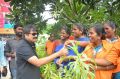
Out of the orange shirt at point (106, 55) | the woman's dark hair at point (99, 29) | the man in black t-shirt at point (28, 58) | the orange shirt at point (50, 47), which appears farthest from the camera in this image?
the orange shirt at point (50, 47)

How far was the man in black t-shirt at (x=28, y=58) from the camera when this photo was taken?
5.93m

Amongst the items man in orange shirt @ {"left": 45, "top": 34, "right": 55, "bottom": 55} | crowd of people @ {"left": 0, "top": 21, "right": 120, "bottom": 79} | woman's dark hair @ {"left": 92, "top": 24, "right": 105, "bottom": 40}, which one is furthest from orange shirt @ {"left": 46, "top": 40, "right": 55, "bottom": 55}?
woman's dark hair @ {"left": 92, "top": 24, "right": 105, "bottom": 40}

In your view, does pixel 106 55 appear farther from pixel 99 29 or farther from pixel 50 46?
pixel 50 46

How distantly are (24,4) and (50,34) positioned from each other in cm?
135

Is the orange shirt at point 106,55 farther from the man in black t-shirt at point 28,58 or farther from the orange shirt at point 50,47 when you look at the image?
the orange shirt at point 50,47

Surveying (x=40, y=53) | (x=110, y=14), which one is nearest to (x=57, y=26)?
(x=40, y=53)

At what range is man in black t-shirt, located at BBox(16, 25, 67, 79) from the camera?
5.93m

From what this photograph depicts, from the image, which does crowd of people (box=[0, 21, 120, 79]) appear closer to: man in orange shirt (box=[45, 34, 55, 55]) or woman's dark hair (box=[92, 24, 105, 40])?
woman's dark hair (box=[92, 24, 105, 40])

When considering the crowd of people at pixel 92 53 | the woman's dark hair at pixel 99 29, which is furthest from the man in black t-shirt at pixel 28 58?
the woman's dark hair at pixel 99 29

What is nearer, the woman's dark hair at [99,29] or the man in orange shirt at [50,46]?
the woman's dark hair at [99,29]

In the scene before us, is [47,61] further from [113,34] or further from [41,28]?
[41,28]

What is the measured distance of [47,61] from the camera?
5727 mm

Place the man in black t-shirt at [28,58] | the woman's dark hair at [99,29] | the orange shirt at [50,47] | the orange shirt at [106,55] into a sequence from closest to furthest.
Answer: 1. the orange shirt at [106,55]
2. the woman's dark hair at [99,29]
3. the man in black t-shirt at [28,58]
4. the orange shirt at [50,47]

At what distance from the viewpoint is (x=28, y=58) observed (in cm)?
595
